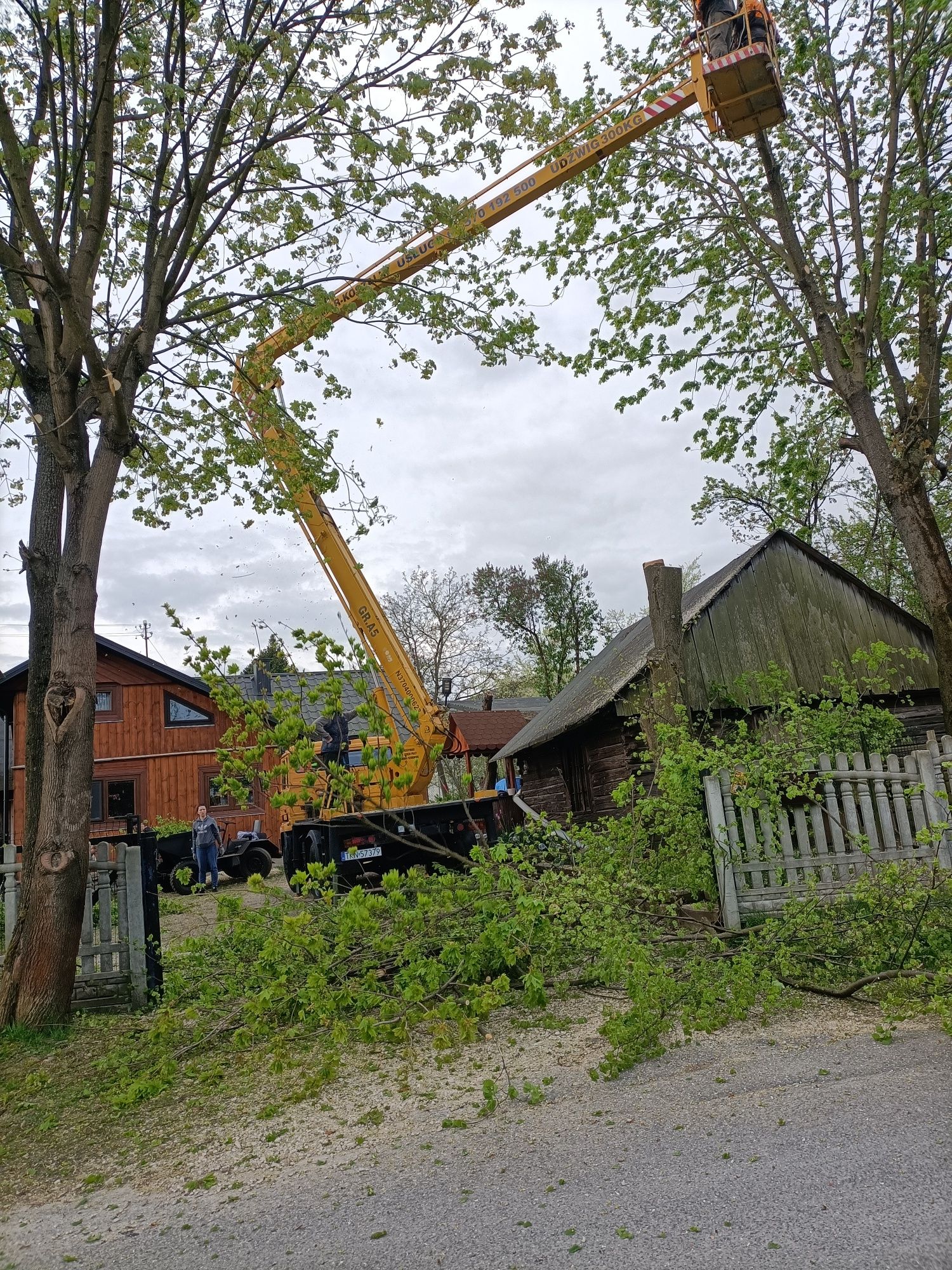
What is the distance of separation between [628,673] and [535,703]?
102 feet

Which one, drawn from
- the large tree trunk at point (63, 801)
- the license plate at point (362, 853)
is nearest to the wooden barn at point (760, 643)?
the license plate at point (362, 853)

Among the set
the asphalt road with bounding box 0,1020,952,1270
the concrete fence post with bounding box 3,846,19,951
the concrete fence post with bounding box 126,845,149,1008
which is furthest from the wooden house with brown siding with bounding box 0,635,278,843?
the asphalt road with bounding box 0,1020,952,1270

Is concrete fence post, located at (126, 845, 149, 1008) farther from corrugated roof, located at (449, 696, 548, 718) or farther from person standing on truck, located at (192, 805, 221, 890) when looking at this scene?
corrugated roof, located at (449, 696, 548, 718)

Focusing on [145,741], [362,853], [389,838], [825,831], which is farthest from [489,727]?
[825,831]

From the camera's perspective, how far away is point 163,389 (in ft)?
31.9

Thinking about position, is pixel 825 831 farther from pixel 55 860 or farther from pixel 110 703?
pixel 110 703

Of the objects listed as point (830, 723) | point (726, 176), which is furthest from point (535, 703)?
point (830, 723)

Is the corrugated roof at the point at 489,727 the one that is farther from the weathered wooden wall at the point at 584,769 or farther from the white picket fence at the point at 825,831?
the white picket fence at the point at 825,831

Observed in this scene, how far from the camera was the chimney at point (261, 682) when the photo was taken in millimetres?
5211

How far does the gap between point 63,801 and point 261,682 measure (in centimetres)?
187

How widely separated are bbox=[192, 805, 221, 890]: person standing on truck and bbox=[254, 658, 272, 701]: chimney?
38.2 feet

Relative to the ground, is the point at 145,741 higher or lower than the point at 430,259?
lower

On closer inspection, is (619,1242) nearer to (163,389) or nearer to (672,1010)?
(672,1010)

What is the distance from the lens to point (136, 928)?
6.96 m
